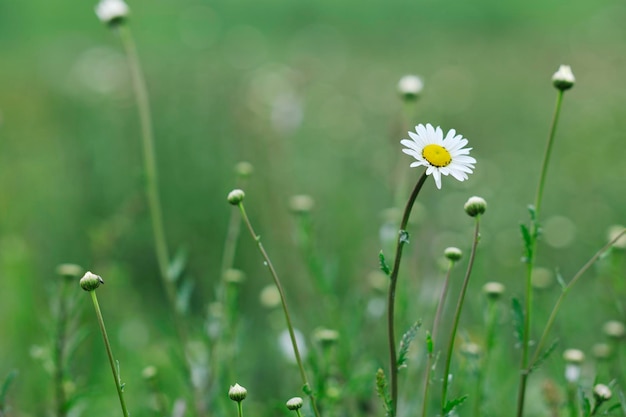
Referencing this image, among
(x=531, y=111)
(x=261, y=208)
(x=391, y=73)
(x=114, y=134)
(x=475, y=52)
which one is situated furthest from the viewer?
(x=475, y=52)

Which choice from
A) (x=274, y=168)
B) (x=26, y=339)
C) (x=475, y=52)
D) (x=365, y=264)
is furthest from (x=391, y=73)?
(x=26, y=339)

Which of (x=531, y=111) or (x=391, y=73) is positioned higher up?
(x=391, y=73)

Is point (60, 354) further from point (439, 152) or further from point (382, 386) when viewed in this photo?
point (439, 152)

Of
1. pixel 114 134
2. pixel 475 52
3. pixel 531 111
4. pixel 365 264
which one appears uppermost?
pixel 475 52

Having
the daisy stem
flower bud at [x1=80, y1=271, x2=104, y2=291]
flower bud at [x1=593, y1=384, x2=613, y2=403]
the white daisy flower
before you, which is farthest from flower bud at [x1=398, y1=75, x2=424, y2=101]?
flower bud at [x1=80, y1=271, x2=104, y2=291]

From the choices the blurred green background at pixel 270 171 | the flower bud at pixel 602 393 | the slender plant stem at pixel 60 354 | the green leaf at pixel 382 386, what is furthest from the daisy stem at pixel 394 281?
the slender plant stem at pixel 60 354

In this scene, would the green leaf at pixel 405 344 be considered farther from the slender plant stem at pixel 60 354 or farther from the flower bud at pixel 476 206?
the slender plant stem at pixel 60 354

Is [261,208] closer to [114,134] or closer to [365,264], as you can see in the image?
[365,264]

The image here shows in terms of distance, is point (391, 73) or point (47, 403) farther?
point (391, 73)
